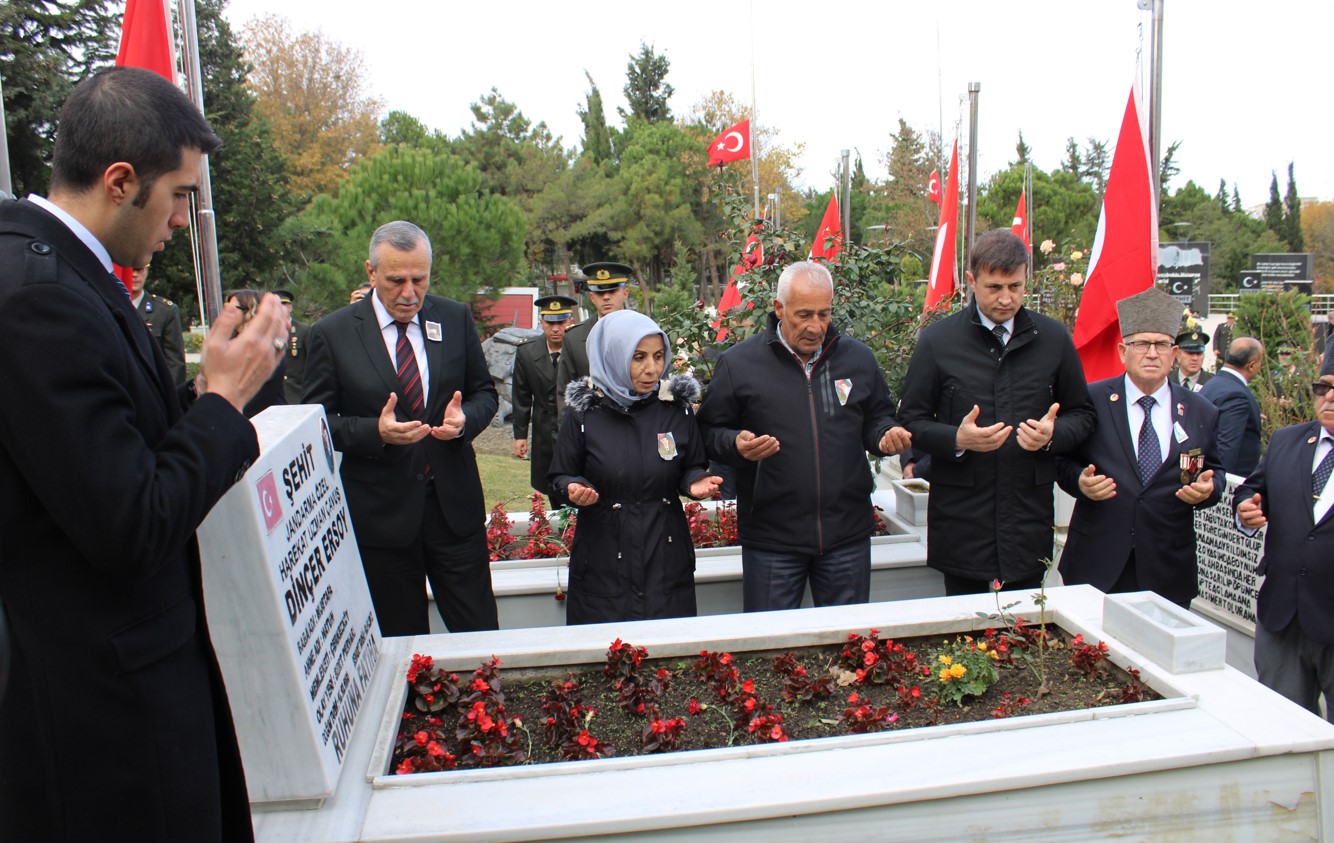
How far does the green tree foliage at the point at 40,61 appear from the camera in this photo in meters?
16.1

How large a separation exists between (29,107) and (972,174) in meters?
16.6

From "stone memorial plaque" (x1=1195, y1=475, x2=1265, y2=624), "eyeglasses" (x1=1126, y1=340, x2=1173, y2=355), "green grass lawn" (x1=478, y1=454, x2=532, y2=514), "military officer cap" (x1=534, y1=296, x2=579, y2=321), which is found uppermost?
"military officer cap" (x1=534, y1=296, x2=579, y2=321)

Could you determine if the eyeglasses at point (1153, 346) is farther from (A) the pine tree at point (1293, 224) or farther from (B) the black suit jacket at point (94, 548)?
(A) the pine tree at point (1293, 224)

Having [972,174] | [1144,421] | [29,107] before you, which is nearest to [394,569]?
[1144,421]

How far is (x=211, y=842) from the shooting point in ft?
5.05

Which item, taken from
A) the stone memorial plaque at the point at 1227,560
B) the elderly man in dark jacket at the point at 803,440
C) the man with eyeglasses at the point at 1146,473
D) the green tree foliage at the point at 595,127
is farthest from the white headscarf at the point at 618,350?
the green tree foliage at the point at 595,127

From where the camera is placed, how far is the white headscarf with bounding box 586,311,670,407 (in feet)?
10.9

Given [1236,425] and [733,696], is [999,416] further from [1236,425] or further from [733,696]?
[1236,425]

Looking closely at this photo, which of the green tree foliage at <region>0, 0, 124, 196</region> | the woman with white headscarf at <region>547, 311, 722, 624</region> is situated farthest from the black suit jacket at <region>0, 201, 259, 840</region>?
the green tree foliage at <region>0, 0, 124, 196</region>

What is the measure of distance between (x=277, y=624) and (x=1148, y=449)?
3053 mm

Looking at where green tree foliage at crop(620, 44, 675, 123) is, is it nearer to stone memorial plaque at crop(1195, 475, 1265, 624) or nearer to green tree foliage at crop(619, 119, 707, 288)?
green tree foliage at crop(619, 119, 707, 288)

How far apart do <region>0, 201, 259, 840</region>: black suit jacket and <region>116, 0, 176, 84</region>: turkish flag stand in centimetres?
338

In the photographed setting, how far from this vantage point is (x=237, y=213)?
2298 centimetres

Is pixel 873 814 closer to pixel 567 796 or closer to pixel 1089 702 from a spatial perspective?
pixel 567 796
